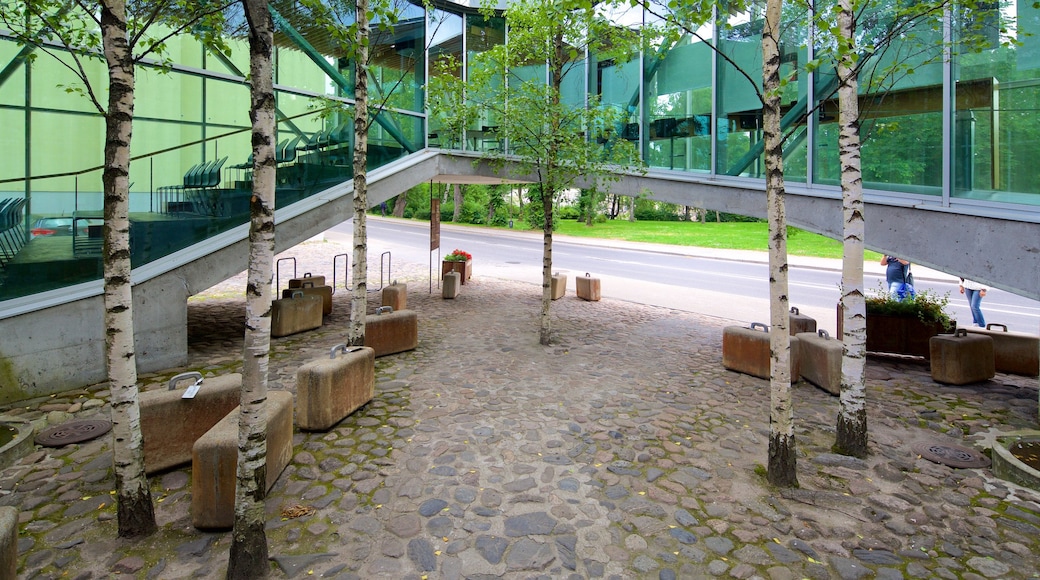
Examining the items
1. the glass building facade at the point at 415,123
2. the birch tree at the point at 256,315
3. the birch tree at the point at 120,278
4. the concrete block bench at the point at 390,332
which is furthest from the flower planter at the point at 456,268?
the birch tree at the point at 256,315

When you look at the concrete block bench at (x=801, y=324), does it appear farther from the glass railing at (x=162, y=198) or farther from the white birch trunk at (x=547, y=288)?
the glass railing at (x=162, y=198)

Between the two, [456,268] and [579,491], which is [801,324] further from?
[456,268]

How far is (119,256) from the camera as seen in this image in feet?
13.6

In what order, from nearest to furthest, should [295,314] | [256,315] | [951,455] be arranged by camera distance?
1. [256,315]
2. [951,455]
3. [295,314]

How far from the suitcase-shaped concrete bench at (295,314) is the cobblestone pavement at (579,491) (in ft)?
6.55

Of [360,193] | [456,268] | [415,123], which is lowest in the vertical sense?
[456,268]

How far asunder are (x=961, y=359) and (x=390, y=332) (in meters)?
8.68

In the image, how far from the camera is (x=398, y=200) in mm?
59719

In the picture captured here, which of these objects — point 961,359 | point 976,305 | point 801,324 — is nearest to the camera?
point 961,359

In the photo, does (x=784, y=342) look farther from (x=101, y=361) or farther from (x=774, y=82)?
(x=101, y=361)

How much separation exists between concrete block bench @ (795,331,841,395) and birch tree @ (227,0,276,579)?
7.13 meters

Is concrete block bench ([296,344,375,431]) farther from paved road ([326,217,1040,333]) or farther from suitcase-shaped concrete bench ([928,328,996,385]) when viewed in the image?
paved road ([326,217,1040,333])

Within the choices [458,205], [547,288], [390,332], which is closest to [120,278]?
[390,332]

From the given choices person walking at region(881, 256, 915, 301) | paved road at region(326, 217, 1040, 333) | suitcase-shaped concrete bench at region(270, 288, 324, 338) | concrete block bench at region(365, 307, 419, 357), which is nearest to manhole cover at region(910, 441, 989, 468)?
paved road at region(326, 217, 1040, 333)
